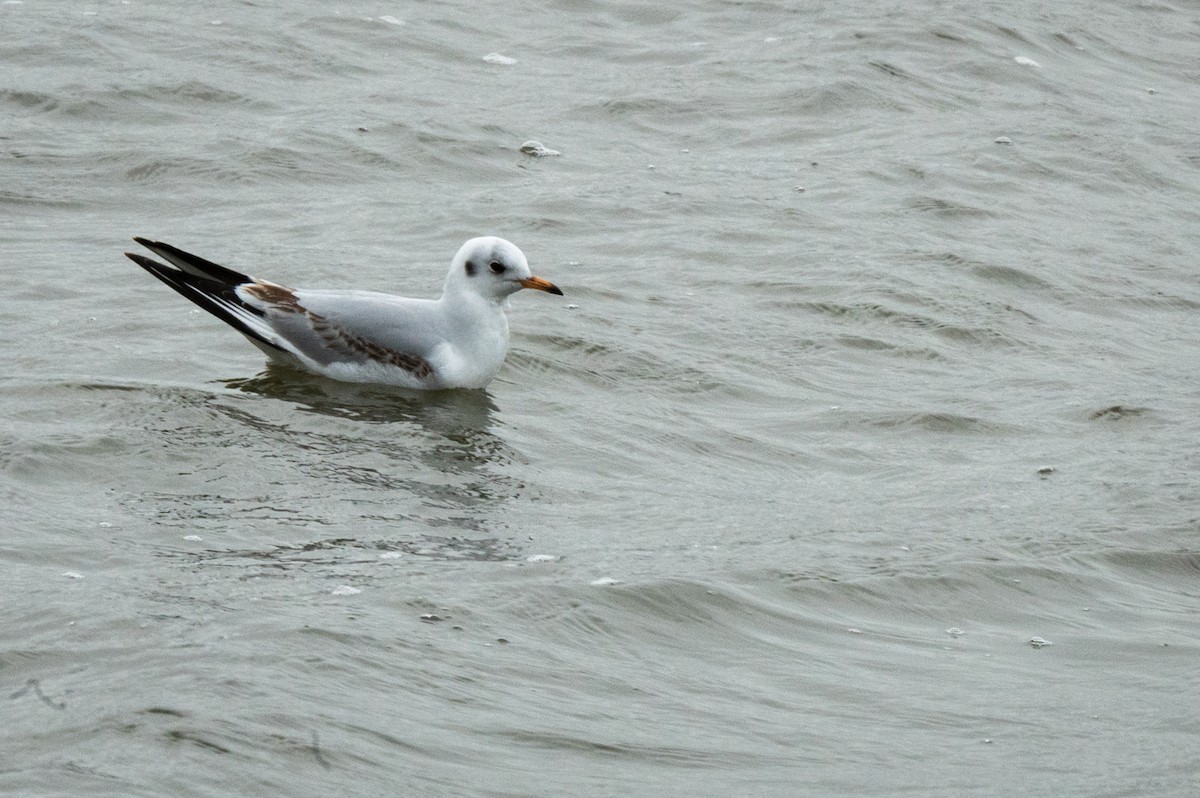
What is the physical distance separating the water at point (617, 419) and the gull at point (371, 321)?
187 millimetres

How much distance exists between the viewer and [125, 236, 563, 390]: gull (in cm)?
833

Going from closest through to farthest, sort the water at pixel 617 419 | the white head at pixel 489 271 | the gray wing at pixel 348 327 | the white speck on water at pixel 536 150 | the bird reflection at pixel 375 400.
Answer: the water at pixel 617 419, the bird reflection at pixel 375 400, the gray wing at pixel 348 327, the white head at pixel 489 271, the white speck on water at pixel 536 150

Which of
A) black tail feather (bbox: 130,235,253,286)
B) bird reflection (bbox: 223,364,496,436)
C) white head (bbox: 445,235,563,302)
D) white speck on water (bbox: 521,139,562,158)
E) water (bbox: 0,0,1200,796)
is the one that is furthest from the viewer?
white speck on water (bbox: 521,139,562,158)

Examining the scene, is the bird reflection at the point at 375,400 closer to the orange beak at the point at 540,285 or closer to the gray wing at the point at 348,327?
the gray wing at the point at 348,327

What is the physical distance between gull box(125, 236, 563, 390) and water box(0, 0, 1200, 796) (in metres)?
0.19

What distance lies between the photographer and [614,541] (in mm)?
6555

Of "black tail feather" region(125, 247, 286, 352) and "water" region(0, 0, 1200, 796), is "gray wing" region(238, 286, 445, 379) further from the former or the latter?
"water" region(0, 0, 1200, 796)

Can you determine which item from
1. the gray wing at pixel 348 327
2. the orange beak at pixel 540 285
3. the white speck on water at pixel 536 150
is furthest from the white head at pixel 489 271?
the white speck on water at pixel 536 150

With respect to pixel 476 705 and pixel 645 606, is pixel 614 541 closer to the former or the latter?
pixel 645 606

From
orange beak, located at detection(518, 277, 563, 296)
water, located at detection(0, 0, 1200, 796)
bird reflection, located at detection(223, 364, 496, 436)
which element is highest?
orange beak, located at detection(518, 277, 563, 296)

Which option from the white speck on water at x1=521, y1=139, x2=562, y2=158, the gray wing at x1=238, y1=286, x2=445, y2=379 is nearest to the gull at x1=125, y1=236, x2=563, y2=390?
the gray wing at x1=238, y1=286, x2=445, y2=379

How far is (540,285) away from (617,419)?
2.46ft

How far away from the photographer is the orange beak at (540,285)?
27.6 ft

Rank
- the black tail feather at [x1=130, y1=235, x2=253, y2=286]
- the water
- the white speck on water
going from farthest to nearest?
1. the white speck on water
2. the black tail feather at [x1=130, y1=235, x2=253, y2=286]
3. the water
